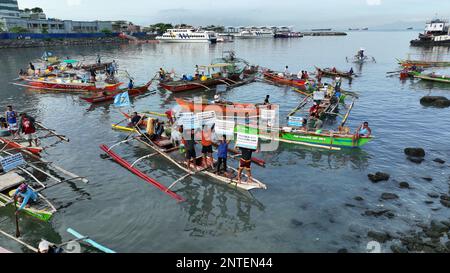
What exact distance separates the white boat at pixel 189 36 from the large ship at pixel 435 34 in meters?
79.8

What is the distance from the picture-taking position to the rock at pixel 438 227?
1331 cm

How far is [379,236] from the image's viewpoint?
1287cm

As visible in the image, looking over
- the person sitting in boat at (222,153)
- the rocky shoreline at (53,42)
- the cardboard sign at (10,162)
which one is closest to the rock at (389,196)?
the person sitting in boat at (222,153)

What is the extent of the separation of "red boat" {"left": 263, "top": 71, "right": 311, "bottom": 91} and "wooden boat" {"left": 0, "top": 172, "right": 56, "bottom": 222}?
33.3 m

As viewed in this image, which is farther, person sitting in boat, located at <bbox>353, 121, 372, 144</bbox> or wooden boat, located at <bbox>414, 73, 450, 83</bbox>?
wooden boat, located at <bbox>414, 73, 450, 83</bbox>

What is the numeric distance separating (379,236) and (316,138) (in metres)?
9.67

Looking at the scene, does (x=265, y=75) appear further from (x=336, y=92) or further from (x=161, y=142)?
(x=161, y=142)

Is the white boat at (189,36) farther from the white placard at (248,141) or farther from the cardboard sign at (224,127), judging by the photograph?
the white placard at (248,141)

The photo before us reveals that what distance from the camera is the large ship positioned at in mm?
100444

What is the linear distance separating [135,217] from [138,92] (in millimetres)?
27262

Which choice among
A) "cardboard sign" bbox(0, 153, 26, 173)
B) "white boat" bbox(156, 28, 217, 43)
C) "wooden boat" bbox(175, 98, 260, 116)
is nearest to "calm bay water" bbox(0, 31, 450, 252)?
"cardboard sign" bbox(0, 153, 26, 173)

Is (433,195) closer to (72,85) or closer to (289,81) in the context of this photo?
(289,81)

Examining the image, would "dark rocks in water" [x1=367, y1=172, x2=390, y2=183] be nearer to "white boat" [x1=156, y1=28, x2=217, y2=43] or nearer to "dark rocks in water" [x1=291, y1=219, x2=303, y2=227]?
"dark rocks in water" [x1=291, y1=219, x2=303, y2=227]

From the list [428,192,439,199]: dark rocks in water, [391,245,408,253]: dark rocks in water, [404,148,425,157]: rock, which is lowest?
[391,245,408,253]: dark rocks in water
